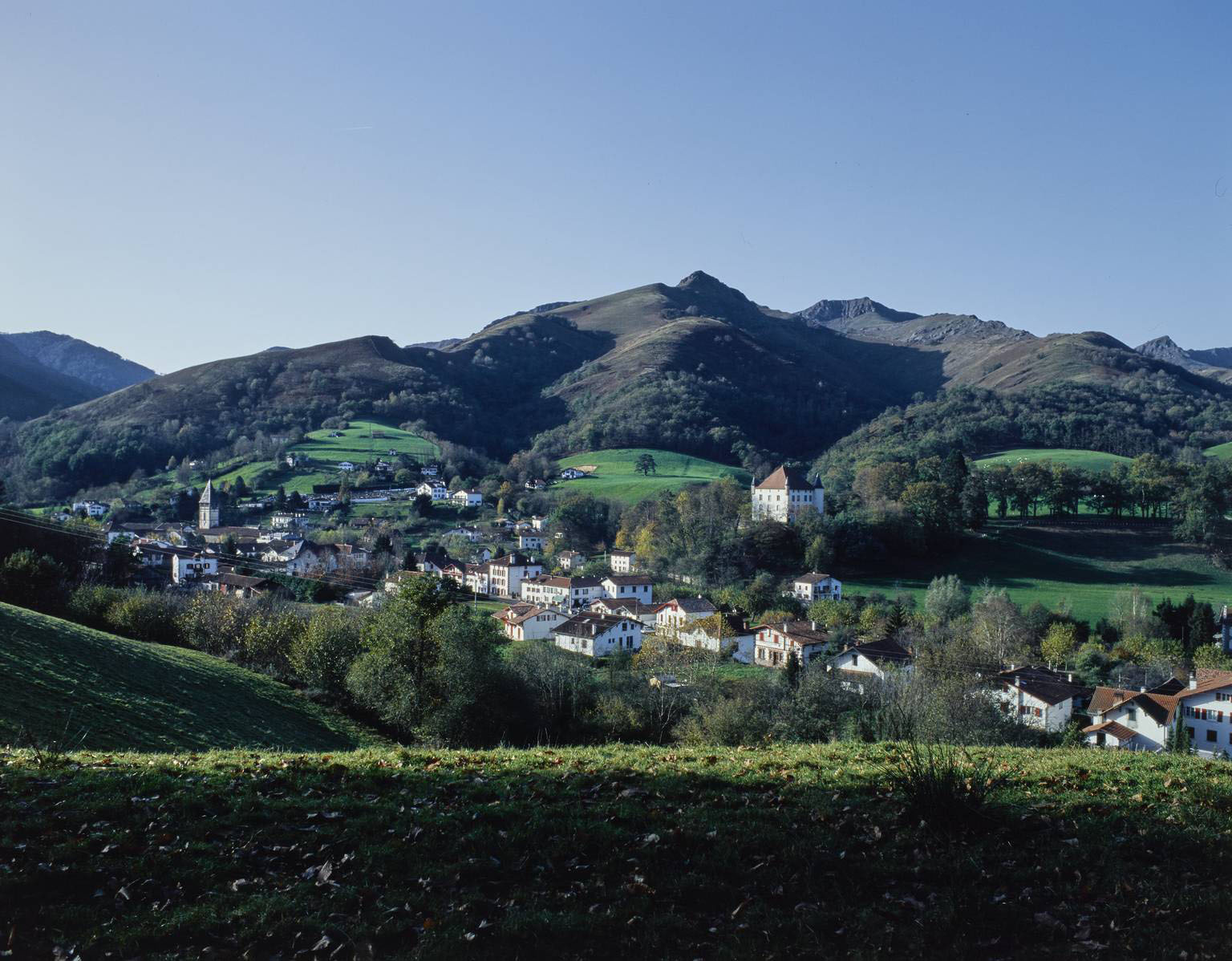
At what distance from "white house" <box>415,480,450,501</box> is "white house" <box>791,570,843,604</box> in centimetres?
6368

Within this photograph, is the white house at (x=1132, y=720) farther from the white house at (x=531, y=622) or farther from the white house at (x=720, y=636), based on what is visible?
the white house at (x=531, y=622)

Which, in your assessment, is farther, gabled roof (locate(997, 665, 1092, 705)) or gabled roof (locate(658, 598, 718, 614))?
gabled roof (locate(658, 598, 718, 614))

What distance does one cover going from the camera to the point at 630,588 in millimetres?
76562

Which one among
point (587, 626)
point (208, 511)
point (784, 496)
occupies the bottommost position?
point (587, 626)

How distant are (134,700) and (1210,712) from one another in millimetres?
42462

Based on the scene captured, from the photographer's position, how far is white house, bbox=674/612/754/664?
56.8 meters

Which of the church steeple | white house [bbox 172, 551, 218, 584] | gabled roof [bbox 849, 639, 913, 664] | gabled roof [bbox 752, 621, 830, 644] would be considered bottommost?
gabled roof [bbox 752, 621, 830, 644]

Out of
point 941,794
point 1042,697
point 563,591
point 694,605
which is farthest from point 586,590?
point 941,794

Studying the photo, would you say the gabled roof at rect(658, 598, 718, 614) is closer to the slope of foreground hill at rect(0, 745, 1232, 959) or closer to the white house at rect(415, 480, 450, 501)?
the slope of foreground hill at rect(0, 745, 1232, 959)

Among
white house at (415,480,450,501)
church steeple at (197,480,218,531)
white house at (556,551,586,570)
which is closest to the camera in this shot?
white house at (556,551,586,570)

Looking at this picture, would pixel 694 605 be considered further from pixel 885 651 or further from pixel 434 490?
pixel 434 490

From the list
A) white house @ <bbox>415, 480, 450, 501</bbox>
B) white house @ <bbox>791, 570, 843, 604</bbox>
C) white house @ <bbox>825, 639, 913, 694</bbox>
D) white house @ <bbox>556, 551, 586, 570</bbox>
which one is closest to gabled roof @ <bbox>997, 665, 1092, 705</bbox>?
white house @ <bbox>825, 639, 913, 694</bbox>

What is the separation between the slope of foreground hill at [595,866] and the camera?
5.73 meters

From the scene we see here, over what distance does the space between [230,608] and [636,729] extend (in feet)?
83.4
